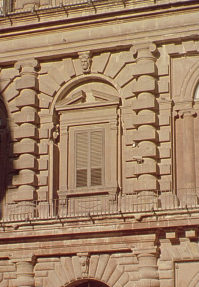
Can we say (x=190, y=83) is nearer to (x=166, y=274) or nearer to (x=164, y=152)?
(x=164, y=152)

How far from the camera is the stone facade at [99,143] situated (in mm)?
27469

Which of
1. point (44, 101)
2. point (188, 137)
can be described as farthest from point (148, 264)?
point (44, 101)

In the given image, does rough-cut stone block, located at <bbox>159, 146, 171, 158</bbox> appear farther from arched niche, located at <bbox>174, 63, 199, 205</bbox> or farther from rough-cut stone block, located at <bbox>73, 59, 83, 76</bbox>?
rough-cut stone block, located at <bbox>73, 59, 83, 76</bbox>

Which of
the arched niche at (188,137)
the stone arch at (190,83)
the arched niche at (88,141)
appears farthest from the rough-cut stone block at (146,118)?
the stone arch at (190,83)

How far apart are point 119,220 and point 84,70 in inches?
211

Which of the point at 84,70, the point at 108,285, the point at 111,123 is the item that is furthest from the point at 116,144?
the point at 108,285

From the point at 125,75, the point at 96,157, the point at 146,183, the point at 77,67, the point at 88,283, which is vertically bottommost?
the point at 88,283

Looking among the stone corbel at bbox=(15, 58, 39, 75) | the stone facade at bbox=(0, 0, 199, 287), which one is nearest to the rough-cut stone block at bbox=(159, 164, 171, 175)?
the stone facade at bbox=(0, 0, 199, 287)

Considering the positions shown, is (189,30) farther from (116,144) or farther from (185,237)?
(185,237)

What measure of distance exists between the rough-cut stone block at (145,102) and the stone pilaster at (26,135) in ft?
11.1

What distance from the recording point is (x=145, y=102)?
28781 millimetres

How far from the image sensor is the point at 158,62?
1159 inches

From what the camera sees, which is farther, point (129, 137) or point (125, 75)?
point (125, 75)

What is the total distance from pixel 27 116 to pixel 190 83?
17.1 ft
